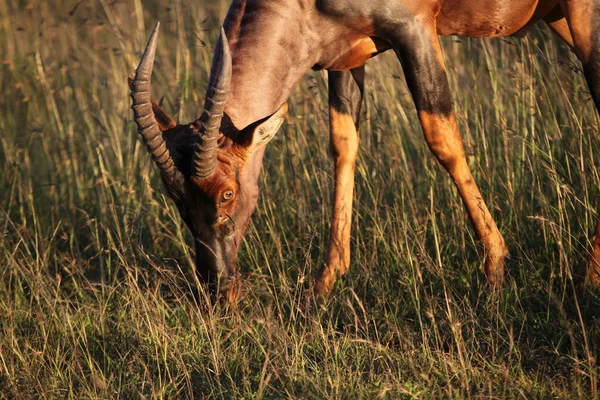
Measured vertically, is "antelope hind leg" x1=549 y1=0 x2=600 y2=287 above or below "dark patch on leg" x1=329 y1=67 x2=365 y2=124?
above

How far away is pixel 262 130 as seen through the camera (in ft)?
16.5

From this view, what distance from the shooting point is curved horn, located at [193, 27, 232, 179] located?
15.8 feet

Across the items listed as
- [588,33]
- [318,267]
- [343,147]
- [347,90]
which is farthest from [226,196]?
[588,33]

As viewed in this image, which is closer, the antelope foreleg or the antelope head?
the antelope head

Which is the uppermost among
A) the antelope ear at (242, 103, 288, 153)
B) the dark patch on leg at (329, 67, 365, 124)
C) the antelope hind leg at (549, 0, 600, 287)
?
the antelope hind leg at (549, 0, 600, 287)

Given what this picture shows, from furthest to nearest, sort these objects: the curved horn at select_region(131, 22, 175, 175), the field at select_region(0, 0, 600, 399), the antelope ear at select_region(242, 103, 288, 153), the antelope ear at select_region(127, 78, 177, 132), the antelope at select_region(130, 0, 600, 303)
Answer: the antelope ear at select_region(127, 78, 177, 132) → the antelope at select_region(130, 0, 600, 303) → the antelope ear at select_region(242, 103, 288, 153) → the curved horn at select_region(131, 22, 175, 175) → the field at select_region(0, 0, 600, 399)

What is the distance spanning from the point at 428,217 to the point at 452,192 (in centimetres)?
50

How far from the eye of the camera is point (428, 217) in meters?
5.87

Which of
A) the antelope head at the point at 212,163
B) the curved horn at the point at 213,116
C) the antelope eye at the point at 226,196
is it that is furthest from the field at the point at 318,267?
the curved horn at the point at 213,116

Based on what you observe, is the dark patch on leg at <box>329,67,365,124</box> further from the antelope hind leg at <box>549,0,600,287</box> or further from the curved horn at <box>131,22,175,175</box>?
the curved horn at <box>131,22,175,175</box>

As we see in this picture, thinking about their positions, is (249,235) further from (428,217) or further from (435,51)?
(435,51)

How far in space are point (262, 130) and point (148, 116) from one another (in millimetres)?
624

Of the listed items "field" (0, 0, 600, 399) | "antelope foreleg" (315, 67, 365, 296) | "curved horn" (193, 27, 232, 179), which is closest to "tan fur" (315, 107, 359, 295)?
"antelope foreleg" (315, 67, 365, 296)

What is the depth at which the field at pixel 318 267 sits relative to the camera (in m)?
4.51
